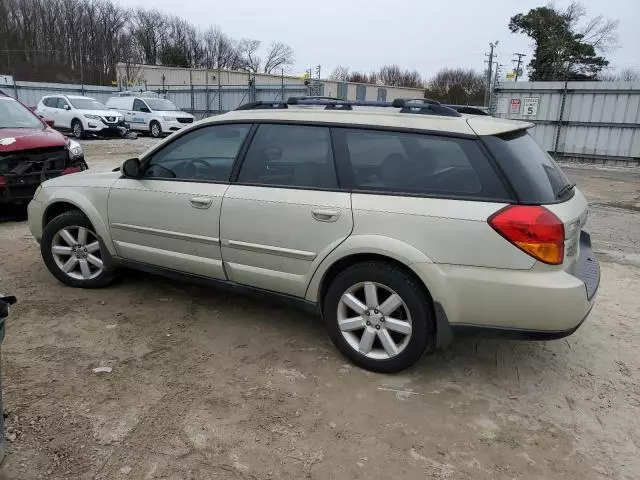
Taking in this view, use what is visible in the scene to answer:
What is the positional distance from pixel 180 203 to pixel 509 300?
2.38 metres

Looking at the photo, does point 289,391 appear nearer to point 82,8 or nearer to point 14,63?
point 14,63

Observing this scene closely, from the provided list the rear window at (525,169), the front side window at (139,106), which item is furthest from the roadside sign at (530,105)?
the front side window at (139,106)

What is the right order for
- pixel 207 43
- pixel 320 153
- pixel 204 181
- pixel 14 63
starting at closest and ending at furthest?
1. pixel 320 153
2. pixel 204 181
3. pixel 14 63
4. pixel 207 43

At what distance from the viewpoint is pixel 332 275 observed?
3.36 meters

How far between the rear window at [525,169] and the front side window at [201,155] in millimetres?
1768

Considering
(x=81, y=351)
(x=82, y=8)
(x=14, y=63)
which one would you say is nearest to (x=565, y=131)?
(x=81, y=351)

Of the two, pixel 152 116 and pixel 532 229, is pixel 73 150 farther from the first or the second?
pixel 152 116

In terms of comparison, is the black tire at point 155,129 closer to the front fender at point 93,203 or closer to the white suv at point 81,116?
the white suv at point 81,116

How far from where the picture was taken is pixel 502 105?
644 inches

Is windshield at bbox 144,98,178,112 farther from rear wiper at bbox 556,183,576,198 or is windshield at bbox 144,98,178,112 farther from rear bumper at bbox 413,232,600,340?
rear bumper at bbox 413,232,600,340

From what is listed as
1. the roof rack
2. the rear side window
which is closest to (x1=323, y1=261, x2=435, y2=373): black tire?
the rear side window

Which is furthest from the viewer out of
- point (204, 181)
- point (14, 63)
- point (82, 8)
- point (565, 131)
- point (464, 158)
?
point (82, 8)

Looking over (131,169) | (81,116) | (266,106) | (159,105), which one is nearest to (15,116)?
(131,169)

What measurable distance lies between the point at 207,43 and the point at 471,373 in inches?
3428
